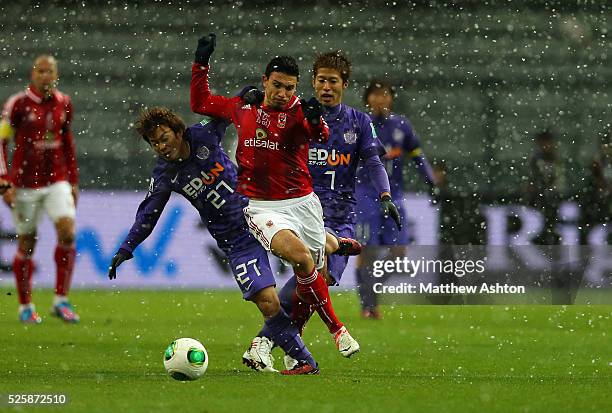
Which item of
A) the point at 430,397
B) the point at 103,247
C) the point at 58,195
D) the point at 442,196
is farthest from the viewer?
the point at 442,196

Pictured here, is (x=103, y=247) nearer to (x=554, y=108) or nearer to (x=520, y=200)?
(x=520, y=200)

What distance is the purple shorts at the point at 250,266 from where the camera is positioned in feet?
21.5

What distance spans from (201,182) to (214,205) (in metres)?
0.14

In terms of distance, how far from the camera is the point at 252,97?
21.3 ft

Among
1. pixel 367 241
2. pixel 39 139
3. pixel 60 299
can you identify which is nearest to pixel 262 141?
pixel 60 299

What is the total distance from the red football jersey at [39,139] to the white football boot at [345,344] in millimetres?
4692

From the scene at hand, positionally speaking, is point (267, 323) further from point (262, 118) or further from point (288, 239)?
point (262, 118)

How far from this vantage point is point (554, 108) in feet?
57.4

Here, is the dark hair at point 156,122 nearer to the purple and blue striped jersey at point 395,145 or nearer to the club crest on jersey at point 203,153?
the club crest on jersey at point 203,153

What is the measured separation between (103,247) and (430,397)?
8.79 meters

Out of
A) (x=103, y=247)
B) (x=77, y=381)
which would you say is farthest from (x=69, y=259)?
(x=77, y=381)

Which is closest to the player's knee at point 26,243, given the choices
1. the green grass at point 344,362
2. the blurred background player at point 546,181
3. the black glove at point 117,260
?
the green grass at point 344,362

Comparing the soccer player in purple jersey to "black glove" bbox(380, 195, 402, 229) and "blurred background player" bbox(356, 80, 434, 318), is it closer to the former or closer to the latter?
"black glove" bbox(380, 195, 402, 229)

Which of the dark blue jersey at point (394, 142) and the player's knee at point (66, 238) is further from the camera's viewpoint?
the dark blue jersey at point (394, 142)
